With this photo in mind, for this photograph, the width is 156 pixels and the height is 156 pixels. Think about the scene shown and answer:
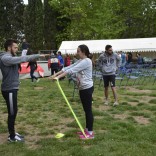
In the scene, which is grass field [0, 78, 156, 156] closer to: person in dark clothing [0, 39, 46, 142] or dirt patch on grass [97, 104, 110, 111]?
dirt patch on grass [97, 104, 110, 111]

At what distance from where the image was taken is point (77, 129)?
6.82m

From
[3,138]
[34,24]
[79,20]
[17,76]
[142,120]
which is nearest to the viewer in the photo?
[17,76]

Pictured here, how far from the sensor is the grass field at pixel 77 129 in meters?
5.45

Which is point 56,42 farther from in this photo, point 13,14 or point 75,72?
point 75,72

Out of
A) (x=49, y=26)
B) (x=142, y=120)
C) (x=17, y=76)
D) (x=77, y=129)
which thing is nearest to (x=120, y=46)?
(x=49, y=26)

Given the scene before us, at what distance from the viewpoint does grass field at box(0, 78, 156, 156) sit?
5.45 m

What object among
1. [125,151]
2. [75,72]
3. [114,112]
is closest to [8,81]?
[75,72]

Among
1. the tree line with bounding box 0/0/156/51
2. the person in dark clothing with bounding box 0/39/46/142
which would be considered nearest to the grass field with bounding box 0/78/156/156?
the person in dark clothing with bounding box 0/39/46/142

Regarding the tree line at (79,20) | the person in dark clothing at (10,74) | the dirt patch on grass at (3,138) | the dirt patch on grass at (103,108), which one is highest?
the tree line at (79,20)

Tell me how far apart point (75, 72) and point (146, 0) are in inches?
1526

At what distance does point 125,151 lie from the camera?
17.5ft

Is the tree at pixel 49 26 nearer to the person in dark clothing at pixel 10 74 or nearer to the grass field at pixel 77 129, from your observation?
the grass field at pixel 77 129

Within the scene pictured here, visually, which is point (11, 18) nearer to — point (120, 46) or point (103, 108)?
point (120, 46)

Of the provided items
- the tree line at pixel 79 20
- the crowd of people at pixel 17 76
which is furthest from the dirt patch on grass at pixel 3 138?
the tree line at pixel 79 20
